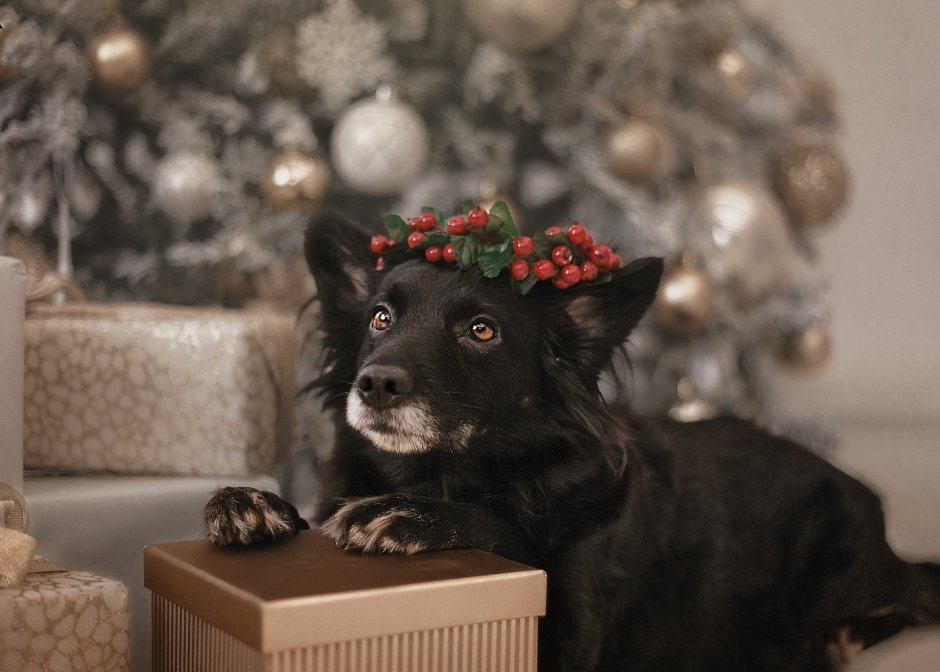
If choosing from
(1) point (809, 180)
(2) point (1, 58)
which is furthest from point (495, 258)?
(1) point (809, 180)

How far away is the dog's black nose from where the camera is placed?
1626mm

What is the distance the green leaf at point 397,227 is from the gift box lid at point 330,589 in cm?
61

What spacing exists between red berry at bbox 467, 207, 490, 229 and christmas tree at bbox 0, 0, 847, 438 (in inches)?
55.2

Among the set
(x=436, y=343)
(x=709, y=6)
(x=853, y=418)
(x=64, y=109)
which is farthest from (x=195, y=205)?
(x=853, y=418)

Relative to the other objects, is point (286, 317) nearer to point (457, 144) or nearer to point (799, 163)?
point (457, 144)

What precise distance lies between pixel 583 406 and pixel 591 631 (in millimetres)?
408

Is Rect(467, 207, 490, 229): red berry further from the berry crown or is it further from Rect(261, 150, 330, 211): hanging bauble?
Rect(261, 150, 330, 211): hanging bauble

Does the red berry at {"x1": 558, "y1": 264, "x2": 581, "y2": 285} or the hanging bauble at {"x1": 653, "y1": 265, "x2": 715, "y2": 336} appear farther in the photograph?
the hanging bauble at {"x1": 653, "y1": 265, "x2": 715, "y2": 336}

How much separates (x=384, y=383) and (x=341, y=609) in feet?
1.31

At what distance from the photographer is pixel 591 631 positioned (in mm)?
1669

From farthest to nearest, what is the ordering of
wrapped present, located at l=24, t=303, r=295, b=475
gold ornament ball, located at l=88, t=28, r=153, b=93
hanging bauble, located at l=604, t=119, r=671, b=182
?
hanging bauble, located at l=604, t=119, r=671, b=182 < gold ornament ball, located at l=88, t=28, r=153, b=93 < wrapped present, located at l=24, t=303, r=295, b=475

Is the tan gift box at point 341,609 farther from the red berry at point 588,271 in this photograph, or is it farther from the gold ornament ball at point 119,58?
the gold ornament ball at point 119,58

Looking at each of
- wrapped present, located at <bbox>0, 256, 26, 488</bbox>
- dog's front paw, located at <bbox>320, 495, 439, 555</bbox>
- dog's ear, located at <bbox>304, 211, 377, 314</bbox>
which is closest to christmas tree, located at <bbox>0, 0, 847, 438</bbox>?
wrapped present, located at <bbox>0, 256, 26, 488</bbox>

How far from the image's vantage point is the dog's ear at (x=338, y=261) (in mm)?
2016
